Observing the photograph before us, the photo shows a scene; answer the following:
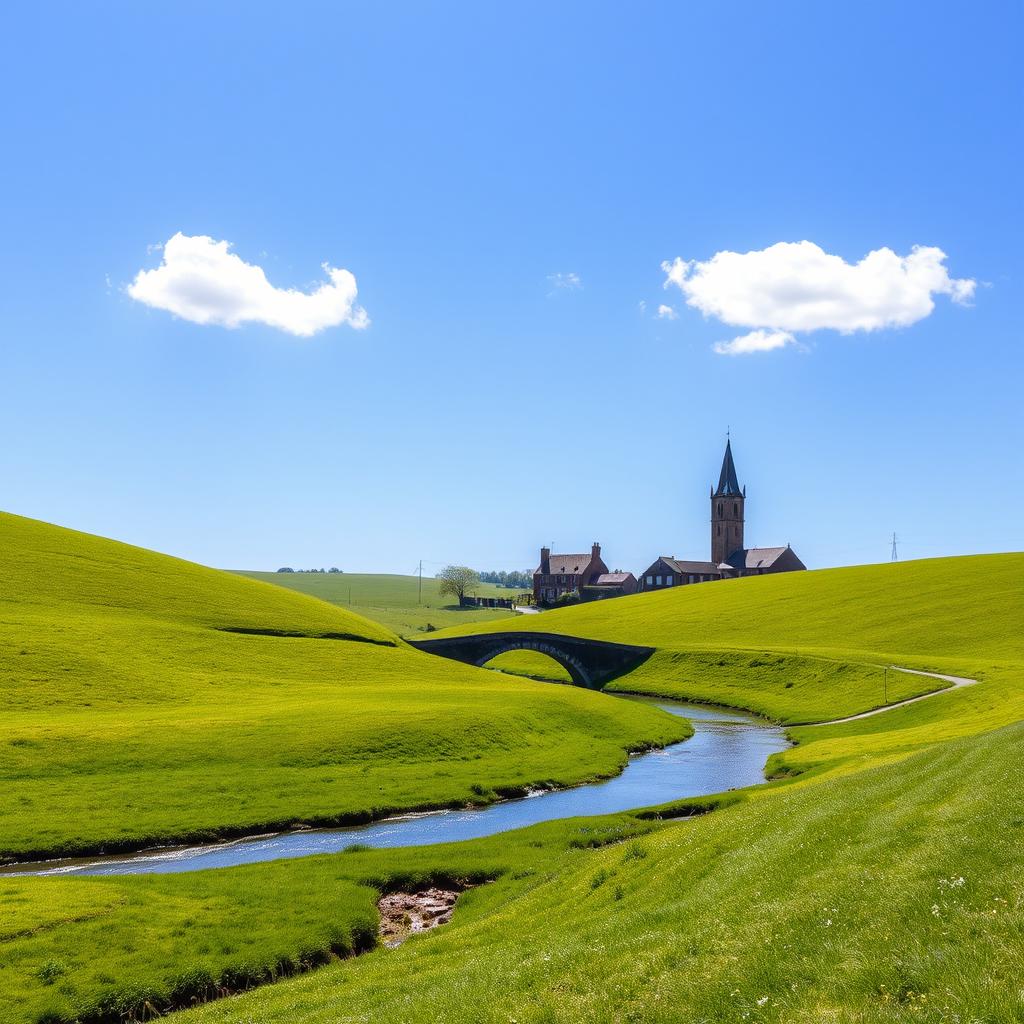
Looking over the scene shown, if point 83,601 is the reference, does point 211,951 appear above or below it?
below

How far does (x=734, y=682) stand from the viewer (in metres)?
99.8

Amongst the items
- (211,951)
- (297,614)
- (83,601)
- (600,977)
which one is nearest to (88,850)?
(211,951)

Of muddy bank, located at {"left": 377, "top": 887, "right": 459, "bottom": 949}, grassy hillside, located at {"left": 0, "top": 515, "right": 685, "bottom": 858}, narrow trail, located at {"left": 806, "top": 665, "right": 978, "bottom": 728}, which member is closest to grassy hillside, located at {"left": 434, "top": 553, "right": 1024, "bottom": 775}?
narrow trail, located at {"left": 806, "top": 665, "right": 978, "bottom": 728}

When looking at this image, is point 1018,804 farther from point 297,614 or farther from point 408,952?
point 297,614

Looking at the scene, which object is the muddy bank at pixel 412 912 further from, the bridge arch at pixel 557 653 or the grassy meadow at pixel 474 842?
the bridge arch at pixel 557 653

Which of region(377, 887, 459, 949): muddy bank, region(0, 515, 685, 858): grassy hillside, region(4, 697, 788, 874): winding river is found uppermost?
region(0, 515, 685, 858): grassy hillside

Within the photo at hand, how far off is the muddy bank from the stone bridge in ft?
270

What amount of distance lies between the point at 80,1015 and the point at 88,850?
1696 cm

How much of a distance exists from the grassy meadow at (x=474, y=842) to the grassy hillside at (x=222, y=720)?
273 mm

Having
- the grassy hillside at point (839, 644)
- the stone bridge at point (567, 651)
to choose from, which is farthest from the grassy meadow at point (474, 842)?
the stone bridge at point (567, 651)

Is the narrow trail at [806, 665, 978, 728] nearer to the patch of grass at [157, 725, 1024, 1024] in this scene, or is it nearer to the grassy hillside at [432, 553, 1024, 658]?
the grassy hillside at [432, 553, 1024, 658]

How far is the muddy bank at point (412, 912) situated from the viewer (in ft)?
93.9

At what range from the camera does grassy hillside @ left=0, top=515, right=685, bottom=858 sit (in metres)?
42.6

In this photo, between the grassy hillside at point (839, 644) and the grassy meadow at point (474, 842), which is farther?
the grassy hillside at point (839, 644)
